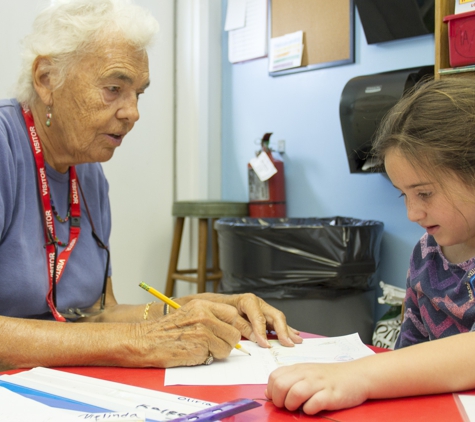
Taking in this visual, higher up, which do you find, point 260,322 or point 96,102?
point 96,102

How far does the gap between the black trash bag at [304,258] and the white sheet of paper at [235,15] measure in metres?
1.54

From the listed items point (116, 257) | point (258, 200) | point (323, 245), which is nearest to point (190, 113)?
point (258, 200)

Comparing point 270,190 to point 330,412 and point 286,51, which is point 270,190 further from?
point 330,412

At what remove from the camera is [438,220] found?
994 mm

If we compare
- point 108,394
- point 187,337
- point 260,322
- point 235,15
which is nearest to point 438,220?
point 260,322

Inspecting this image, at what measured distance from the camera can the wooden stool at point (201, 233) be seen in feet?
10.0

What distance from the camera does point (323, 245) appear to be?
2221 mm

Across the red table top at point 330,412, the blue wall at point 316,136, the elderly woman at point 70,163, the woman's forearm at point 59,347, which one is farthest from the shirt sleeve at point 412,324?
the blue wall at point 316,136

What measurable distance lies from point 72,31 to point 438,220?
927mm

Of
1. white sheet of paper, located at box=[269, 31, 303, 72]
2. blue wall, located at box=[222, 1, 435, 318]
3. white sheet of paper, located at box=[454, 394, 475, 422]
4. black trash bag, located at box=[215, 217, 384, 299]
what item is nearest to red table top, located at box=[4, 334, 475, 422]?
white sheet of paper, located at box=[454, 394, 475, 422]

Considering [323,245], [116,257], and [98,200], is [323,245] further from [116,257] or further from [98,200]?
[116,257]

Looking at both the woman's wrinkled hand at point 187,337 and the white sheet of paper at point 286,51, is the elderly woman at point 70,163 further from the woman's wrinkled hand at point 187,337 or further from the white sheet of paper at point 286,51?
the white sheet of paper at point 286,51

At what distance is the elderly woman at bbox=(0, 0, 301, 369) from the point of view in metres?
1.14

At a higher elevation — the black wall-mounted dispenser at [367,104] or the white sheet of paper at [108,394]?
the black wall-mounted dispenser at [367,104]
